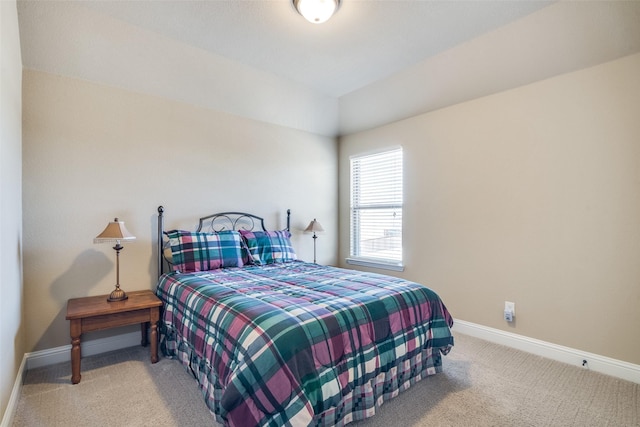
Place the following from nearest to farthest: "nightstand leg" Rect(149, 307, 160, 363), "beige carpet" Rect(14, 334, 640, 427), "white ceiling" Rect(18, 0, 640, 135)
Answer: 1. "beige carpet" Rect(14, 334, 640, 427)
2. "white ceiling" Rect(18, 0, 640, 135)
3. "nightstand leg" Rect(149, 307, 160, 363)

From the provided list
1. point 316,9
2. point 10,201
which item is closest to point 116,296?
point 10,201

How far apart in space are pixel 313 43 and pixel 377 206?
7.04 feet

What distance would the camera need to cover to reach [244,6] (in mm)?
2125

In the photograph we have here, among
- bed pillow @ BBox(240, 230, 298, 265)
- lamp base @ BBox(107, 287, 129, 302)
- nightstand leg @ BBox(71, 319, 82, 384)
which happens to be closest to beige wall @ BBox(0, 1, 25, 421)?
nightstand leg @ BBox(71, 319, 82, 384)

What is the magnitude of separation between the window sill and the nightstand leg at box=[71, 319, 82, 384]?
10.1 ft

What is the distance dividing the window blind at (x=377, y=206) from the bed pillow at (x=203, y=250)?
1.85m

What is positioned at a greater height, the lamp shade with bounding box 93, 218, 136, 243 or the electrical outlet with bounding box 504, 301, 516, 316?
the lamp shade with bounding box 93, 218, 136, 243

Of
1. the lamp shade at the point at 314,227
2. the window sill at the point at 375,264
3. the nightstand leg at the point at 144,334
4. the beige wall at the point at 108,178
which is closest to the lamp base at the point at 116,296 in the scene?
the beige wall at the point at 108,178

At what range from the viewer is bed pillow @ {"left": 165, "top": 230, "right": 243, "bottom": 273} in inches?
110

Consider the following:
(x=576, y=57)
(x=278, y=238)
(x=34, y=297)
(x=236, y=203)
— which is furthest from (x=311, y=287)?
(x=576, y=57)

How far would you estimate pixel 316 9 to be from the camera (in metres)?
2.03

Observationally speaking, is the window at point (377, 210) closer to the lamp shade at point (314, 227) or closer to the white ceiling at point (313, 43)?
the lamp shade at point (314, 227)

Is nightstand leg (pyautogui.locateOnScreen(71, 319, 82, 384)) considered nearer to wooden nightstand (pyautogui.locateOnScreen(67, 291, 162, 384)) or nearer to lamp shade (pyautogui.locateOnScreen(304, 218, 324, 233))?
wooden nightstand (pyautogui.locateOnScreen(67, 291, 162, 384))

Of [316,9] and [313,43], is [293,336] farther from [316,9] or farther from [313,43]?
[313,43]
